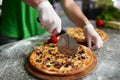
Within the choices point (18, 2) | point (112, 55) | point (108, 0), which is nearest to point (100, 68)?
point (112, 55)

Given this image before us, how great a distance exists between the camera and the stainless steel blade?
135 centimetres

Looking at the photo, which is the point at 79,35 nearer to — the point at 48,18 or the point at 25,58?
the point at 25,58

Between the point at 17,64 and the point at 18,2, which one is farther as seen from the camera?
the point at 18,2

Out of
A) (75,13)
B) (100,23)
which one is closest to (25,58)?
(75,13)

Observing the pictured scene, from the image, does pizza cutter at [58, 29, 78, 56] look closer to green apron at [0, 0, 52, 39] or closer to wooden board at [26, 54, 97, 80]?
wooden board at [26, 54, 97, 80]

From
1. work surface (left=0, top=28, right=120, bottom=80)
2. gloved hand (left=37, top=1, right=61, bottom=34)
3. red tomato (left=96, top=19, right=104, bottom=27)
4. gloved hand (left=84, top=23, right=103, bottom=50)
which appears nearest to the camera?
gloved hand (left=37, top=1, right=61, bottom=34)

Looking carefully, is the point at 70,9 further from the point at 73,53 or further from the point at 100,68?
the point at 100,68

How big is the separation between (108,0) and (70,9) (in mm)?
593

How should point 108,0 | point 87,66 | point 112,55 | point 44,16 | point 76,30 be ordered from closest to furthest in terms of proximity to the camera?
point 44,16 → point 87,66 → point 112,55 → point 76,30 → point 108,0

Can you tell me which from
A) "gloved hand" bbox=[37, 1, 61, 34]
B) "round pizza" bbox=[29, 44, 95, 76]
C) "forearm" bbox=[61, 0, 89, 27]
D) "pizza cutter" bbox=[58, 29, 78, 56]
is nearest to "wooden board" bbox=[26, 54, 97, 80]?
"round pizza" bbox=[29, 44, 95, 76]

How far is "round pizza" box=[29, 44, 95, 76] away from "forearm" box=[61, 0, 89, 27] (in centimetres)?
20

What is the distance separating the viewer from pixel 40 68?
1.25 meters

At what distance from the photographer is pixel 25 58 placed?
4.70 ft

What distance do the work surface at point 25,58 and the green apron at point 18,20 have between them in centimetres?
8
